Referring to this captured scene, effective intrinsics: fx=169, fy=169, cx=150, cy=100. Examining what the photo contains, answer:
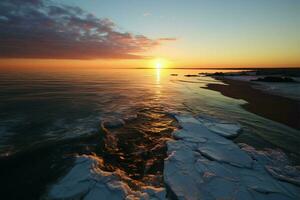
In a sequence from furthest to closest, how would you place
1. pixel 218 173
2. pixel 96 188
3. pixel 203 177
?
1. pixel 218 173
2. pixel 203 177
3. pixel 96 188

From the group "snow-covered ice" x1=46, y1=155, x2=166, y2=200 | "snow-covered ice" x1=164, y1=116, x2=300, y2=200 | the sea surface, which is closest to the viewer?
"snow-covered ice" x1=46, y1=155, x2=166, y2=200

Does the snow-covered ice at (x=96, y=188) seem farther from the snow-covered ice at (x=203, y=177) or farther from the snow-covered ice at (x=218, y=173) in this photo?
the snow-covered ice at (x=218, y=173)

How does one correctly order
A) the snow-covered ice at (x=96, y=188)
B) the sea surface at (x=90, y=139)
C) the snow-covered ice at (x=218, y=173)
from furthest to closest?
the sea surface at (x=90, y=139)
the snow-covered ice at (x=218, y=173)
the snow-covered ice at (x=96, y=188)

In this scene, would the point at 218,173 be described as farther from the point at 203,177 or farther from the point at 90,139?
the point at 90,139

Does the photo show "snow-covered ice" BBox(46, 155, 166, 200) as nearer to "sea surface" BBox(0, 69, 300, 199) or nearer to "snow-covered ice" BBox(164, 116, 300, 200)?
"sea surface" BBox(0, 69, 300, 199)

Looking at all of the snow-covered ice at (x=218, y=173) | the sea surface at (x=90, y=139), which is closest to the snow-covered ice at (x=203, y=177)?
the snow-covered ice at (x=218, y=173)

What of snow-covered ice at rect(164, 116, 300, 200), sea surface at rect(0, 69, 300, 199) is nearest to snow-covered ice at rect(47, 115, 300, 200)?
snow-covered ice at rect(164, 116, 300, 200)

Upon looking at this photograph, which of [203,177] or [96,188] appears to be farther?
[203,177]

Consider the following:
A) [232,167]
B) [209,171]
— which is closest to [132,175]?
[209,171]

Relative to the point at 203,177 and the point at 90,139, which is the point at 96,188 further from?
the point at 90,139

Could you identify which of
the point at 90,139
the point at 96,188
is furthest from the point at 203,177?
the point at 90,139

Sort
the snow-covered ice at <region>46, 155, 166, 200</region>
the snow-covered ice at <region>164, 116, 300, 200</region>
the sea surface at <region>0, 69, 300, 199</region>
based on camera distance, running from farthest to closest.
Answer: the sea surface at <region>0, 69, 300, 199</region> < the snow-covered ice at <region>164, 116, 300, 200</region> < the snow-covered ice at <region>46, 155, 166, 200</region>

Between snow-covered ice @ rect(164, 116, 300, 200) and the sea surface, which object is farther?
the sea surface

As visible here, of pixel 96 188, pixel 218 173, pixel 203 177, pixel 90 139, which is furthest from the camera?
pixel 90 139
